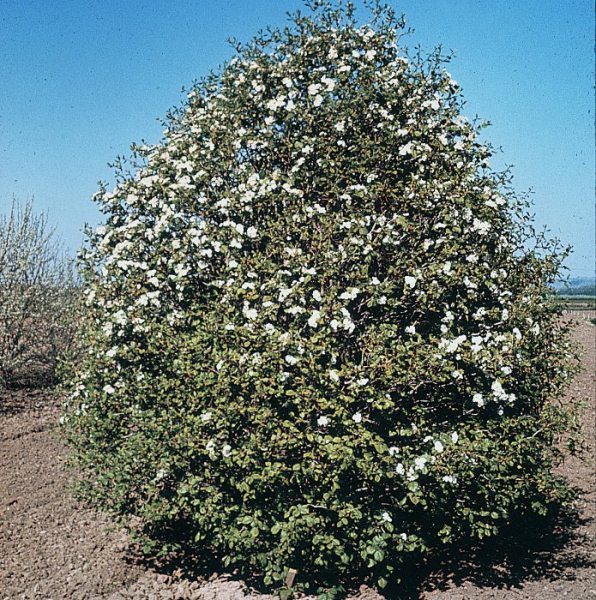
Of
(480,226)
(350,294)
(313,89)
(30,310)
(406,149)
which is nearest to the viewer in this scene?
(350,294)

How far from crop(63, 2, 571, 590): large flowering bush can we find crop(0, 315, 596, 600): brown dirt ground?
1.27 feet

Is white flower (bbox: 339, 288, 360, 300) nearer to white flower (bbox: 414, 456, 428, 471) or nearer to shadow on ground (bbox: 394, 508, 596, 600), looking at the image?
white flower (bbox: 414, 456, 428, 471)

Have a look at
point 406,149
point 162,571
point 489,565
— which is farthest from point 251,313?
point 489,565

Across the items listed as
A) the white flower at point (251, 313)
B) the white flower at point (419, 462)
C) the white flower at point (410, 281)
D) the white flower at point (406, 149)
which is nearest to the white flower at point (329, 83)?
the white flower at point (406, 149)

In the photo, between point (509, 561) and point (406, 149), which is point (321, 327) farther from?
point (509, 561)

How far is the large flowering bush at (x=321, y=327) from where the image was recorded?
4.89m

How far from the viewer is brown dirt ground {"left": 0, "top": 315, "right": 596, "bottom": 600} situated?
19.1 ft

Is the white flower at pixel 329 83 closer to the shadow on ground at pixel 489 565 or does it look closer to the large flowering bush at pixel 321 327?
the large flowering bush at pixel 321 327

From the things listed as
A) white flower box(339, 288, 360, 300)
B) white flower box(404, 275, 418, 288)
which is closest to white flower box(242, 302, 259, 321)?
white flower box(339, 288, 360, 300)

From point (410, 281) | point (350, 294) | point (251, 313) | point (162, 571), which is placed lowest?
point (162, 571)

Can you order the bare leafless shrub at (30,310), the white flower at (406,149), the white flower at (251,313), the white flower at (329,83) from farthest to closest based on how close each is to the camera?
the bare leafless shrub at (30,310) < the white flower at (329,83) < the white flower at (406,149) < the white flower at (251,313)

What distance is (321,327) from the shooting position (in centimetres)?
495

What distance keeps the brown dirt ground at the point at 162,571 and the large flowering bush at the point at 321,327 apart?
39 centimetres

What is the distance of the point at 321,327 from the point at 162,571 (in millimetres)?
Result: 3335
